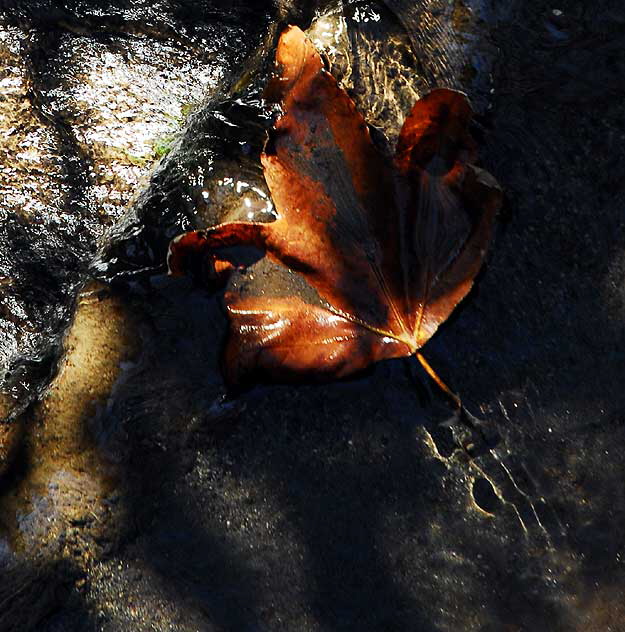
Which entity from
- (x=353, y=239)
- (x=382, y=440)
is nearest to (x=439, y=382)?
(x=382, y=440)

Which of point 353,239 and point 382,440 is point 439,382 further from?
point 353,239

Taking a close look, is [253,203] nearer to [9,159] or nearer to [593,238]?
[593,238]

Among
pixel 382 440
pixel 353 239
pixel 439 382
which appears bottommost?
pixel 382 440

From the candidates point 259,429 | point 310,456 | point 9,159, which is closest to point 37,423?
point 259,429

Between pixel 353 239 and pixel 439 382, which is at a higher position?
pixel 353 239
